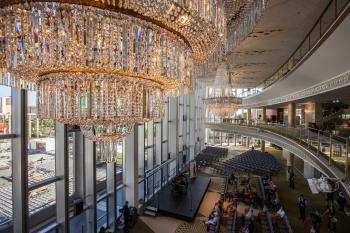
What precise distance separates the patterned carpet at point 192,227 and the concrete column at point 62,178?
15.2ft

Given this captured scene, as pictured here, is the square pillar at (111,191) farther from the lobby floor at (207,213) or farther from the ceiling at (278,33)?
the ceiling at (278,33)

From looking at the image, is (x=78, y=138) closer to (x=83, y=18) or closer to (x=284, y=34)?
(x=83, y=18)

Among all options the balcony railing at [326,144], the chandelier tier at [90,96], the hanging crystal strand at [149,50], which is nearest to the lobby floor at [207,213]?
the balcony railing at [326,144]

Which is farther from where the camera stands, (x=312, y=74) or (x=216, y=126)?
(x=216, y=126)

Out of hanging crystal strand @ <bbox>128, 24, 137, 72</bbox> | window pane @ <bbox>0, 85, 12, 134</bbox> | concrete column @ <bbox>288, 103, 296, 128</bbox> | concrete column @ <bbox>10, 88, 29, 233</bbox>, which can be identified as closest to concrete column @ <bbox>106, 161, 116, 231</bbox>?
concrete column @ <bbox>10, 88, 29, 233</bbox>

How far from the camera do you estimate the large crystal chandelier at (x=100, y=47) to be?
1.04m

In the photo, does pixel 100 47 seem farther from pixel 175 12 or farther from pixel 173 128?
pixel 173 128

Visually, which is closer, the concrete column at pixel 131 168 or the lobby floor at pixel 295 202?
the lobby floor at pixel 295 202

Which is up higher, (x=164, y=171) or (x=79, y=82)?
(x=79, y=82)

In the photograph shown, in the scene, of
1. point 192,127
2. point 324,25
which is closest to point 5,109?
Result: point 324,25

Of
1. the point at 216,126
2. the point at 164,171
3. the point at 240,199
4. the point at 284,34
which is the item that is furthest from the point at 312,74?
the point at 216,126

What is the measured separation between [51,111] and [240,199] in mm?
12727

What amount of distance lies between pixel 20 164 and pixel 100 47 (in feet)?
17.7

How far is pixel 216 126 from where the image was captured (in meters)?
26.4
